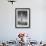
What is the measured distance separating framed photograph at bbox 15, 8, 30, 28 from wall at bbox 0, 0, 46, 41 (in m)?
0.11

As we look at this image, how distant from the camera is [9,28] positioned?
5.15 m

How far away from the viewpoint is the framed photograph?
16.8ft

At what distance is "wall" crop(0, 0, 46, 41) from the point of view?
16.8 feet

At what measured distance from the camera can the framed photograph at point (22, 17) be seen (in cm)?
513

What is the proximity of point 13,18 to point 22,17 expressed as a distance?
0.34m

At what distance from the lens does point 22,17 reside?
515 cm

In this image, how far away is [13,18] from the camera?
203 inches

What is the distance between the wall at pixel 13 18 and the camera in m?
5.13

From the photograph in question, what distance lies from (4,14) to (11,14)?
27cm

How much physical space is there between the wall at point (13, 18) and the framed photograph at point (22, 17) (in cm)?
11

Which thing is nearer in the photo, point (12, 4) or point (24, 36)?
point (24, 36)

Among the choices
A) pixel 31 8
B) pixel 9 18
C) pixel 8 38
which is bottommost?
pixel 8 38

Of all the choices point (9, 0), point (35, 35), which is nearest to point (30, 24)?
point (35, 35)

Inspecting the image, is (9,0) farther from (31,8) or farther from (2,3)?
(31,8)
